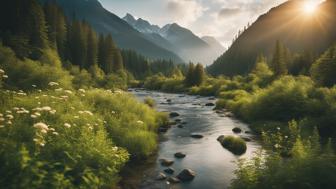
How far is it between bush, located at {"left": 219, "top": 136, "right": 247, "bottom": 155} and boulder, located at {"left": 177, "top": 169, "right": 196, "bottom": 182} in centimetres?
572

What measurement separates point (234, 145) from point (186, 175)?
6935 millimetres

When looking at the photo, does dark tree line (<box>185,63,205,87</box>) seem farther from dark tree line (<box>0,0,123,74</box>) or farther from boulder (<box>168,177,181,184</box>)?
boulder (<box>168,177,181,184</box>)

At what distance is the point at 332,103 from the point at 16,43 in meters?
41.6

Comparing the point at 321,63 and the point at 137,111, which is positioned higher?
the point at 321,63

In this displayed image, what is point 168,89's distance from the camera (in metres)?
85.2

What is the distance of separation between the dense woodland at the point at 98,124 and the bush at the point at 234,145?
6.75ft

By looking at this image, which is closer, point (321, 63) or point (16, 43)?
point (16, 43)

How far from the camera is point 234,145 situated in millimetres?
20766

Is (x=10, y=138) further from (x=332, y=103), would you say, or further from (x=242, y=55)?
(x=242, y=55)

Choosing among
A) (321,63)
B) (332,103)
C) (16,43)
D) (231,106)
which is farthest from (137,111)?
(321,63)

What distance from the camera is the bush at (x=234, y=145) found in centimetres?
2017

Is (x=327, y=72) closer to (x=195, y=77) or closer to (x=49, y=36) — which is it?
(x=195, y=77)

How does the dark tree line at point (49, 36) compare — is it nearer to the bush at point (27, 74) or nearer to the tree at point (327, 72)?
the bush at point (27, 74)

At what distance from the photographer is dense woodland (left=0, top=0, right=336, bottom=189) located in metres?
9.17
